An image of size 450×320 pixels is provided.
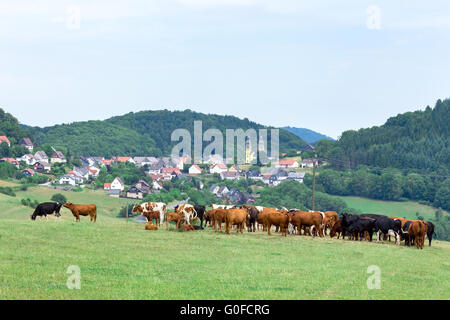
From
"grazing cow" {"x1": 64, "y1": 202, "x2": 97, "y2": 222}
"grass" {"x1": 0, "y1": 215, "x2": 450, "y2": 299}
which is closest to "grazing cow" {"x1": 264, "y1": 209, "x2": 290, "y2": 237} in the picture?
"grass" {"x1": 0, "y1": 215, "x2": 450, "y2": 299}

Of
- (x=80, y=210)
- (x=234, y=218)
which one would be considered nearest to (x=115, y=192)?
(x=80, y=210)

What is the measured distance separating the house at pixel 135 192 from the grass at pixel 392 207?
4868 cm

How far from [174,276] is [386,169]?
159m

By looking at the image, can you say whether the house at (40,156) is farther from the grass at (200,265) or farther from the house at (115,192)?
the grass at (200,265)

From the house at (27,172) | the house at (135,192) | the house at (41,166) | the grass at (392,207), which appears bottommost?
the grass at (392,207)

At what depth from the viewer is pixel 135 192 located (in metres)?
156

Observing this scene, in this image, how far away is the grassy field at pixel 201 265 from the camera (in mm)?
16172

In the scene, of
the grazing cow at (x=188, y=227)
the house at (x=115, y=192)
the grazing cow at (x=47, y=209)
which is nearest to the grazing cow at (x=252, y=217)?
the grazing cow at (x=188, y=227)

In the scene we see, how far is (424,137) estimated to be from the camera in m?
195

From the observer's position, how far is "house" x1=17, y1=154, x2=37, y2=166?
190m

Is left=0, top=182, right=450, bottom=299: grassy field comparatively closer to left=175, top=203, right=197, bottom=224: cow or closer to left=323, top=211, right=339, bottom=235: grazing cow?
left=175, top=203, right=197, bottom=224: cow

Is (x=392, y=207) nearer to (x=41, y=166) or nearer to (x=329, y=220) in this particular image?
(x=41, y=166)
